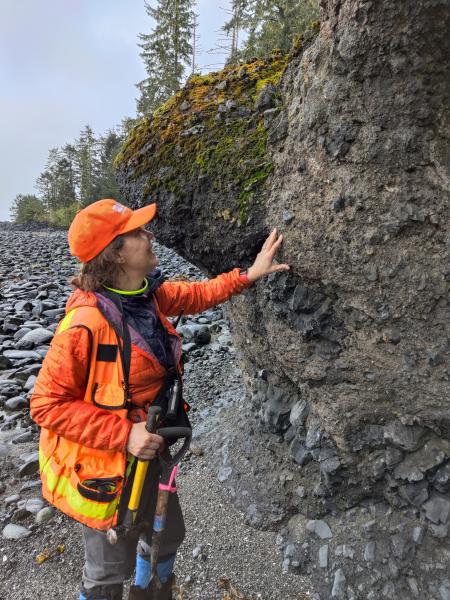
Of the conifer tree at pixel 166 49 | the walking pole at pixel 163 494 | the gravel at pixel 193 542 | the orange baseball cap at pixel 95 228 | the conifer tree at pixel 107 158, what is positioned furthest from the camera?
the conifer tree at pixel 107 158

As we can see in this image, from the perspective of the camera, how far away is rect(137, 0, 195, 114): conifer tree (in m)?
32.4

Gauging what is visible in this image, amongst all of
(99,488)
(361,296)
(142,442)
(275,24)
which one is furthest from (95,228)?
(275,24)

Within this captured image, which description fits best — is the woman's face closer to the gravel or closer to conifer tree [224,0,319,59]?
the gravel

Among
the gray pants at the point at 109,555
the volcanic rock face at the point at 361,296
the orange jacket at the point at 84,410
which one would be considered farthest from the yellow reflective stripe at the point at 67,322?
the volcanic rock face at the point at 361,296

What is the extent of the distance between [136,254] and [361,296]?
5.28 feet

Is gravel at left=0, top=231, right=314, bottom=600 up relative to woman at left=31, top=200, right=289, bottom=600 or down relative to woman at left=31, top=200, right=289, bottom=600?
down

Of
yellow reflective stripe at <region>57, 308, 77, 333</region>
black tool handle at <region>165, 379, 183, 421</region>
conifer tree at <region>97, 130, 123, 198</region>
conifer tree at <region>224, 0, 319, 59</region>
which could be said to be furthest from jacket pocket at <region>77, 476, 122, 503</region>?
conifer tree at <region>97, 130, 123, 198</region>

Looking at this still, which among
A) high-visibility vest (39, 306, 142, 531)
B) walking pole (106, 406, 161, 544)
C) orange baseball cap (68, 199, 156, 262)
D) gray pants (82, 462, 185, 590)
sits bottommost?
gray pants (82, 462, 185, 590)

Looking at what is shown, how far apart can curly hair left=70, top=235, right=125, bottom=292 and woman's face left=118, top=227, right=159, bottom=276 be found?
0.04m

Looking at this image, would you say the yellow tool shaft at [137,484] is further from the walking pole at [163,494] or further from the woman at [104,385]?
the walking pole at [163,494]

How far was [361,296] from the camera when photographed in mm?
3014

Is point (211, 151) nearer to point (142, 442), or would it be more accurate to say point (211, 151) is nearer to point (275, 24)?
point (142, 442)

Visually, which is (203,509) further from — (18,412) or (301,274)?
(18,412)

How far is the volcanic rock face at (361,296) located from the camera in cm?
262
